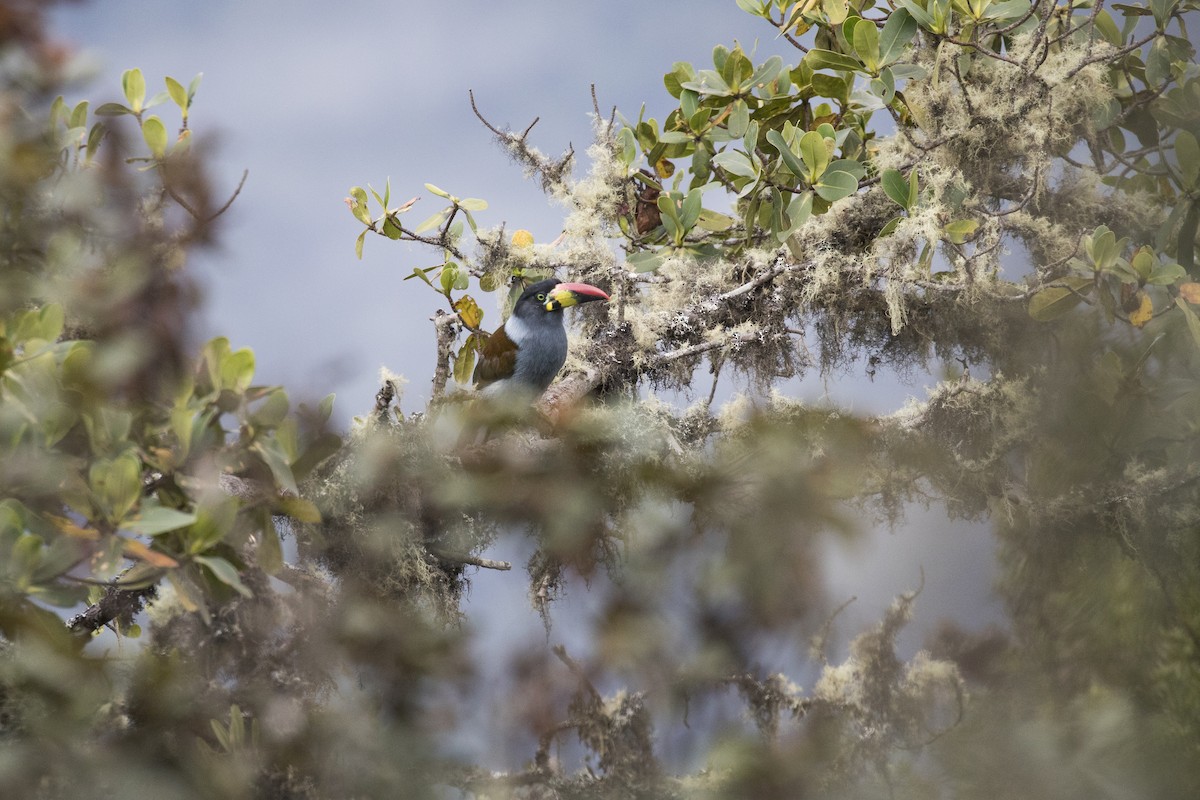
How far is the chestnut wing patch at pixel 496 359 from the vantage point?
199 centimetres

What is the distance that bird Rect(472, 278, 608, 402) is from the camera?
6.44 feet

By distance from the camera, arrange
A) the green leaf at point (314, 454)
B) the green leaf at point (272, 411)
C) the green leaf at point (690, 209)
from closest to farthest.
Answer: the green leaf at point (272, 411)
the green leaf at point (314, 454)
the green leaf at point (690, 209)

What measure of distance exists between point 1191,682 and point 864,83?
3.69 ft

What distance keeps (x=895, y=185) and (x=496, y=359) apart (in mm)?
833

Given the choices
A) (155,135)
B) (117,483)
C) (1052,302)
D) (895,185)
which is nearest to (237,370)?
(117,483)

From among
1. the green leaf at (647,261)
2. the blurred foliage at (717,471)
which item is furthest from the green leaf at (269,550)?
the green leaf at (647,261)

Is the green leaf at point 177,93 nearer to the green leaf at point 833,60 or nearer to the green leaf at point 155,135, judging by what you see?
the green leaf at point 155,135

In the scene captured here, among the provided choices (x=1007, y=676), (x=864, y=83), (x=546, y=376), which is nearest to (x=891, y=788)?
(x=1007, y=676)

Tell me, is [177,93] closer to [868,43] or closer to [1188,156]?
[868,43]

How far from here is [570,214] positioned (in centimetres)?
204

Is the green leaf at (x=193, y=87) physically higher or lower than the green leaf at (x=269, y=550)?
higher

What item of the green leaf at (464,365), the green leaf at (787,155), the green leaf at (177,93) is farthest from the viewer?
the green leaf at (464,365)

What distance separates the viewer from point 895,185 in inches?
63.6

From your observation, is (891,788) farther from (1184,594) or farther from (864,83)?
(864,83)
